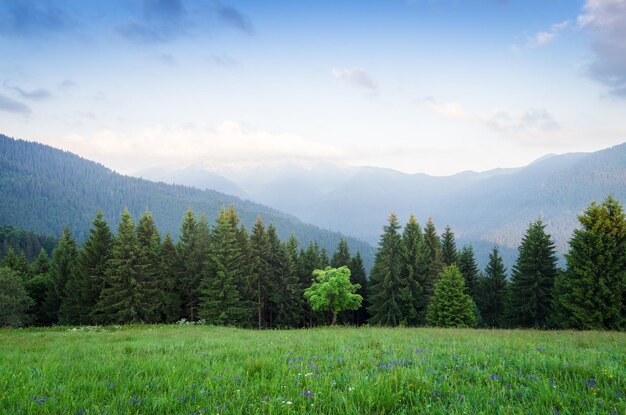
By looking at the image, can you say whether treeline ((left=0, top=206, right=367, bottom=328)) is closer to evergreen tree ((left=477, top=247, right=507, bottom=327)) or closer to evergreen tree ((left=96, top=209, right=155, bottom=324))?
evergreen tree ((left=96, top=209, right=155, bottom=324))

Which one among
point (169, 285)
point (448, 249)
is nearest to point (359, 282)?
point (448, 249)

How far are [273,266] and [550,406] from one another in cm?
4383

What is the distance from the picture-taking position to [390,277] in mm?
40438

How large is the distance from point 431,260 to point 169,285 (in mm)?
34079

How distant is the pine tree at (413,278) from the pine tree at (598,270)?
15.2m

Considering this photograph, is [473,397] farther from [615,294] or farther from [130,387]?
[615,294]

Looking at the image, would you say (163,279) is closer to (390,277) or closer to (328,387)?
(390,277)

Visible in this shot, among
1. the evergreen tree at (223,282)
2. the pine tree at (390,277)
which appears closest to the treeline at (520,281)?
the pine tree at (390,277)

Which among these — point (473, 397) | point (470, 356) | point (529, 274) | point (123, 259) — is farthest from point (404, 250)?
point (473, 397)

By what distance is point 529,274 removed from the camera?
3803cm

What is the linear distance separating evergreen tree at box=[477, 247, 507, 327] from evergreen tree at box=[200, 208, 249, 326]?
35285mm

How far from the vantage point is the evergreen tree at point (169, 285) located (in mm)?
39241

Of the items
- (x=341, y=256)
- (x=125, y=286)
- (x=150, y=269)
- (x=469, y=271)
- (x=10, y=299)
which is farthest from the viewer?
(x=341, y=256)

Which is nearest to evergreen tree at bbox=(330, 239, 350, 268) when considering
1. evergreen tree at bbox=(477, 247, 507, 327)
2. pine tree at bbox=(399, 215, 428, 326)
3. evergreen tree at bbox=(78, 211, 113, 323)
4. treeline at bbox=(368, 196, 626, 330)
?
treeline at bbox=(368, 196, 626, 330)
